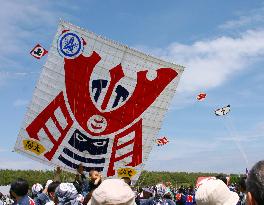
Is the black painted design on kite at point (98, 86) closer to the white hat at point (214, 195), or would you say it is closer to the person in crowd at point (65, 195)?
the person in crowd at point (65, 195)

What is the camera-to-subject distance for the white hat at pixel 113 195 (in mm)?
2537

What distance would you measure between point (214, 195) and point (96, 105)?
1183 cm

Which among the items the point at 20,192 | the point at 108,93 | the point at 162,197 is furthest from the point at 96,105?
the point at 20,192

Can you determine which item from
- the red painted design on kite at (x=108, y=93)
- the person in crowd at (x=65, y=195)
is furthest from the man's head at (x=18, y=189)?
the red painted design on kite at (x=108, y=93)

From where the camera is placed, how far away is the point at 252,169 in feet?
7.10

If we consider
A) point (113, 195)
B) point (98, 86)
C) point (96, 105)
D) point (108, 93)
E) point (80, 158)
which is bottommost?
point (113, 195)

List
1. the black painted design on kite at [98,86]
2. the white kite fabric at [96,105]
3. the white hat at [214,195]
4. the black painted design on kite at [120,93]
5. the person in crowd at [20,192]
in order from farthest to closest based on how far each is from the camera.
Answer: the black painted design on kite at [120,93]
the black painted design on kite at [98,86]
the white kite fabric at [96,105]
the person in crowd at [20,192]
the white hat at [214,195]

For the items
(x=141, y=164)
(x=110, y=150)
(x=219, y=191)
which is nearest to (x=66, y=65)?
(x=110, y=150)

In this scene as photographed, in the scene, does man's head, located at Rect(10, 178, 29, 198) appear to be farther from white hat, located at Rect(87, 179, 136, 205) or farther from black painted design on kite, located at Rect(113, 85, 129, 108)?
black painted design on kite, located at Rect(113, 85, 129, 108)

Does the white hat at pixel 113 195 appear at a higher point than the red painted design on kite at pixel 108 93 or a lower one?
lower

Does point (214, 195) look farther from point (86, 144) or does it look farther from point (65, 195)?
point (86, 144)

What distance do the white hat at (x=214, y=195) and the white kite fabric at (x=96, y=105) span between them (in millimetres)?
11051

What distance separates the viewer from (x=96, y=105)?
14.9m

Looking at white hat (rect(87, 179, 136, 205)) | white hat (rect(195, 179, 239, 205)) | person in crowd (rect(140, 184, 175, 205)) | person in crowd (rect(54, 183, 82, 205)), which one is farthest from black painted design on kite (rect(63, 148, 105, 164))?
white hat (rect(87, 179, 136, 205))
